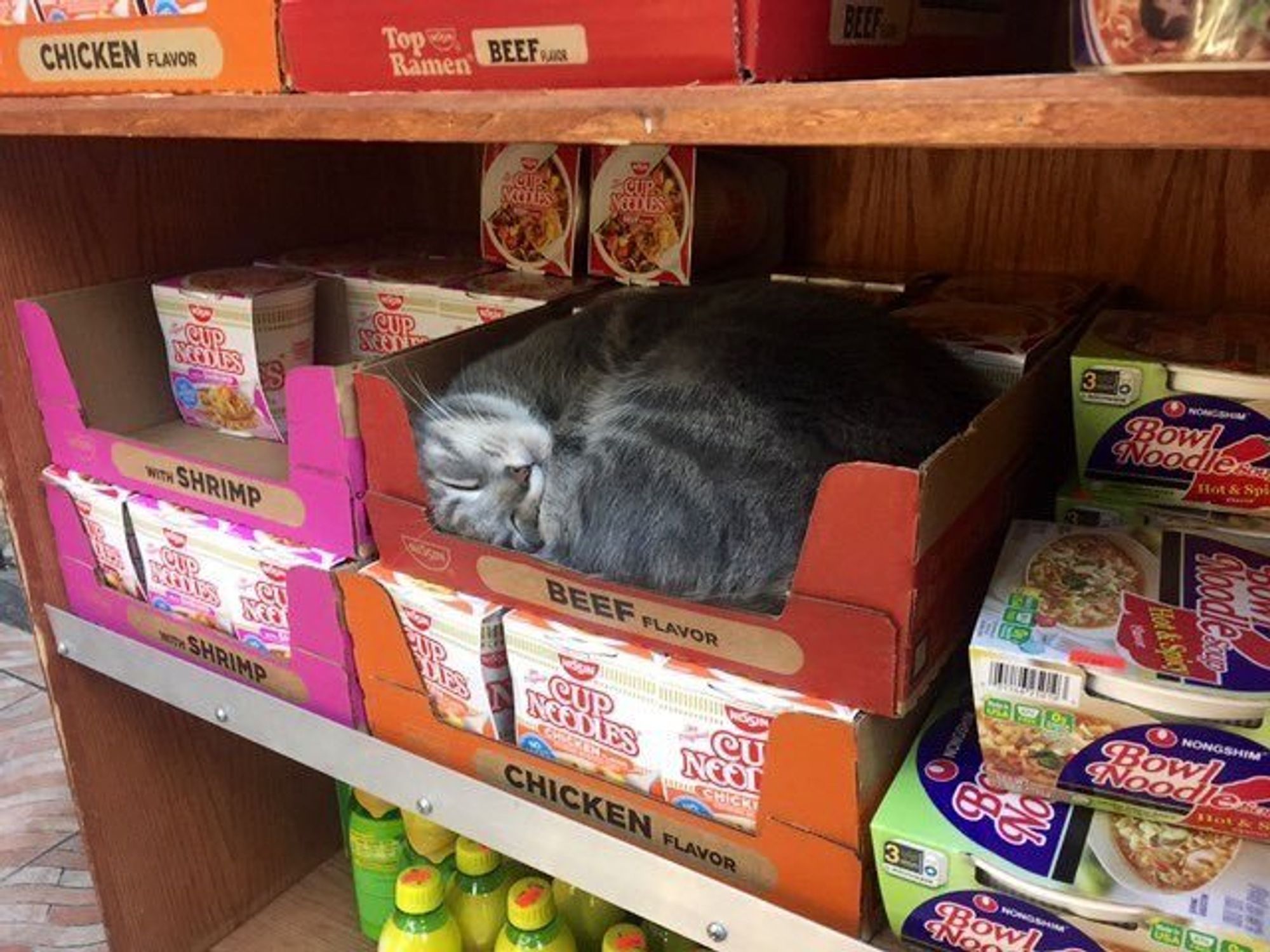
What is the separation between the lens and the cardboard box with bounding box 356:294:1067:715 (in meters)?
0.59

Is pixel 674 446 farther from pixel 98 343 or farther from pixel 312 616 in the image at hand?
pixel 98 343

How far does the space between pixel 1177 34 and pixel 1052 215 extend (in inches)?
23.8

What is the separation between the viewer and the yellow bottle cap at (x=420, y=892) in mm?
1077

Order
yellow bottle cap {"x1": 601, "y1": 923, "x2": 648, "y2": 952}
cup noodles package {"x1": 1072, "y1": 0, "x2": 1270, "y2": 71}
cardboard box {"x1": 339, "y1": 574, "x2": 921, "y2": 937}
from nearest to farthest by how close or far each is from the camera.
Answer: cup noodles package {"x1": 1072, "y1": 0, "x2": 1270, "y2": 71} < cardboard box {"x1": 339, "y1": 574, "x2": 921, "y2": 937} < yellow bottle cap {"x1": 601, "y1": 923, "x2": 648, "y2": 952}

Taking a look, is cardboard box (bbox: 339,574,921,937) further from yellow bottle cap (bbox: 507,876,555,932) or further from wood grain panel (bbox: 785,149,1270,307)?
wood grain panel (bbox: 785,149,1270,307)

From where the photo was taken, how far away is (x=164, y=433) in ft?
3.66

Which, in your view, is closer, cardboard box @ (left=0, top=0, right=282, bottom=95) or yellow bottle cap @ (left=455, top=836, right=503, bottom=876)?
cardboard box @ (left=0, top=0, right=282, bottom=95)

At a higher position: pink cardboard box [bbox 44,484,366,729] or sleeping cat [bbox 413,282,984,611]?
sleeping cat [bbox 413,282,984,611]

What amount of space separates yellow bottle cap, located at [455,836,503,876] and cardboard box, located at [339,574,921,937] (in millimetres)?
313

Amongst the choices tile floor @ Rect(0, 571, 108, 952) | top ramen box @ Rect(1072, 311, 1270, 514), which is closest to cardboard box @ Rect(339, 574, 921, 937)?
top ramen box @ Rect(1072, 311, 1270, 514)

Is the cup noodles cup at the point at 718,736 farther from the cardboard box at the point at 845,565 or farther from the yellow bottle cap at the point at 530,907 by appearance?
the yellow bottle cap at the point at 530,907

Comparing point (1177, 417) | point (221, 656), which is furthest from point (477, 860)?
point (1177, 417)

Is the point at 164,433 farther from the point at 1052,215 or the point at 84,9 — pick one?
the point at 1052,215

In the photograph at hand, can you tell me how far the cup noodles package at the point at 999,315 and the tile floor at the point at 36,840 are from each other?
1.17 metres
